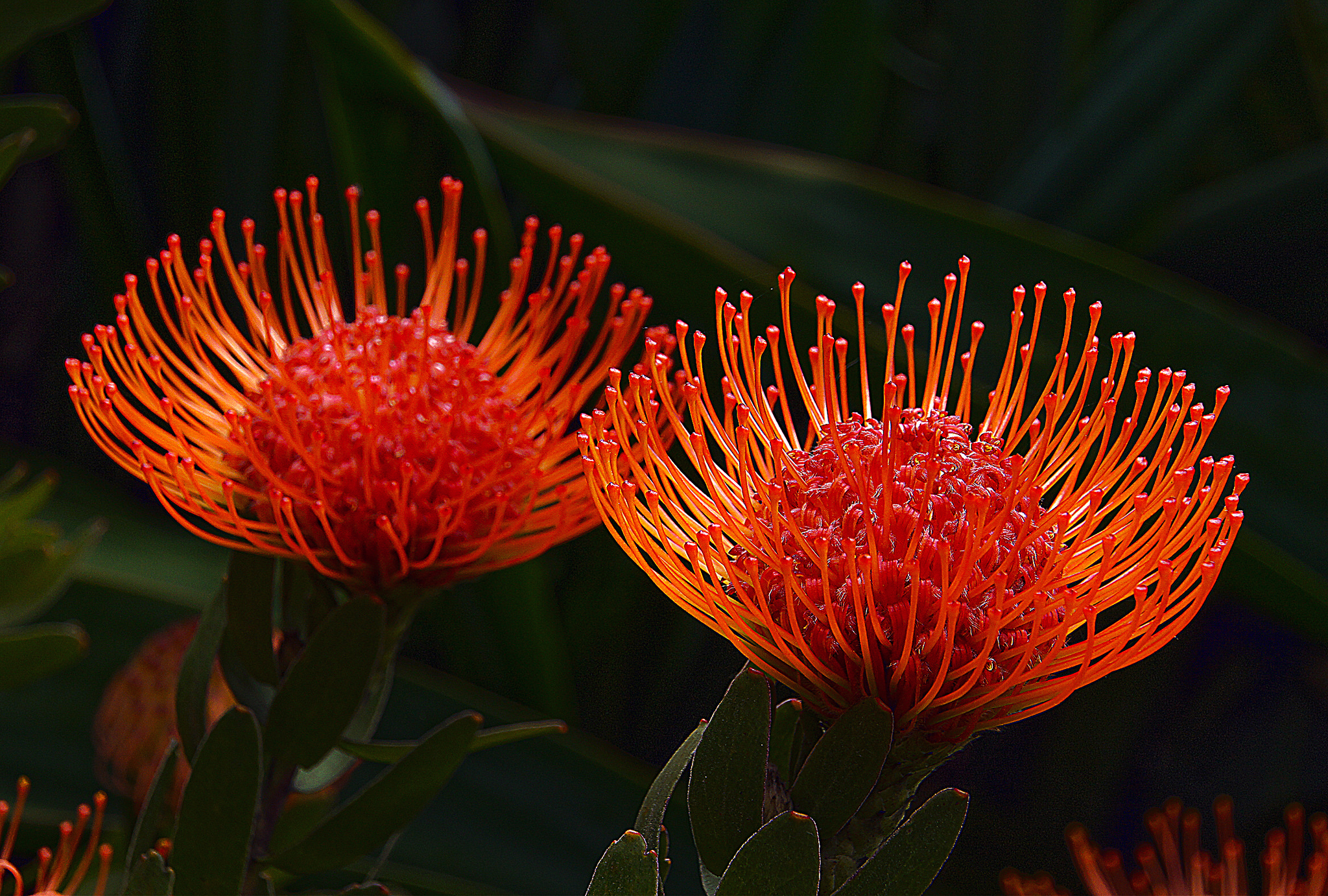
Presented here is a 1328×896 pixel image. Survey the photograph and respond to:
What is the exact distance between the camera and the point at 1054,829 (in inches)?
38.5

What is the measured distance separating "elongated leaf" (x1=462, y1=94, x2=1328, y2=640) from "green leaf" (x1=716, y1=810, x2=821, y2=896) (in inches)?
14.0

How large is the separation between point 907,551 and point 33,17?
434 mm

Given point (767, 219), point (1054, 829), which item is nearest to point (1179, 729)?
point (1054, 829)

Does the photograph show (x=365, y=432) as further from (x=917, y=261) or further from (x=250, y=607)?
(x=917, y=261)

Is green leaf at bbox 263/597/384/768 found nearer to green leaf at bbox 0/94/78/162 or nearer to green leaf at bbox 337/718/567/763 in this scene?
green leaf at bbox 337/718/567/763

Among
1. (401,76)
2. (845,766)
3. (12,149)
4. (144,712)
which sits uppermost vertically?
(401,76)

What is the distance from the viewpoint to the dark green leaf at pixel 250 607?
0.35m

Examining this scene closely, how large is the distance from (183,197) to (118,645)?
486 millimetres

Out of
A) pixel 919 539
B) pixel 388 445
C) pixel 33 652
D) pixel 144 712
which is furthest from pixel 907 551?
pixel 144 712

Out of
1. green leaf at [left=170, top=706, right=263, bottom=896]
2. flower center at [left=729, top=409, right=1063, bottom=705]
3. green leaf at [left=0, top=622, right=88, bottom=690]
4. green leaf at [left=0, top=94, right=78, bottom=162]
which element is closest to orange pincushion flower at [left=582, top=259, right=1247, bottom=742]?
flower center at [left=729, top=409, right=1063, bottom=705]

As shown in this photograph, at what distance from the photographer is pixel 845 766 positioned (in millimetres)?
255

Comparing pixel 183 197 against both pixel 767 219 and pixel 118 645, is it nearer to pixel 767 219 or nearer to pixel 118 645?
pixel 118 645

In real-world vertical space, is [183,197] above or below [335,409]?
above

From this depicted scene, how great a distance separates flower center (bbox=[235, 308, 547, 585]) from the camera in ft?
1.07
